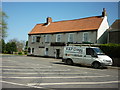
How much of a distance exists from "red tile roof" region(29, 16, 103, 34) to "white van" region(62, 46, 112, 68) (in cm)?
1098

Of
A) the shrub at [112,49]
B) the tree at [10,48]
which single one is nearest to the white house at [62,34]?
the shrub at [112,49]

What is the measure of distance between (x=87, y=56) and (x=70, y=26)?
57.2 ft

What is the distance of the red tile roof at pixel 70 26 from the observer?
29.9 m

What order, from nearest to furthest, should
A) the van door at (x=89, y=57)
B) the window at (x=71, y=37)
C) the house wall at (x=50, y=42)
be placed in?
the van door at (x=89, y=57) < the house wall at (x=50, y=42) < the window at (x=71, y=37)

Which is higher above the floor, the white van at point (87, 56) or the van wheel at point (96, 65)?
the white van at point (87, 56)

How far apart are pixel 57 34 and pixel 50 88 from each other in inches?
1078

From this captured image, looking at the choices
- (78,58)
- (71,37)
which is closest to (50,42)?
(71,37)

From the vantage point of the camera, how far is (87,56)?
17469 mm

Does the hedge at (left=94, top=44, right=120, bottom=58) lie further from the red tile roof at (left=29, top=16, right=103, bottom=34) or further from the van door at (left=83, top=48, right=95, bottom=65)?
the red tile roof at (left=29, top=16, right=103, bottom=34)

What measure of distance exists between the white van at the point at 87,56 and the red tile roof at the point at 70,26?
11.0 metres

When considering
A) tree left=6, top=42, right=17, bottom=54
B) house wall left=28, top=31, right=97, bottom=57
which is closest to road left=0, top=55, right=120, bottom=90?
house wall left=28, top=31, right=97, bottom=57

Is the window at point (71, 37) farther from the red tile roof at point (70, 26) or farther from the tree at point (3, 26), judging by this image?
the tree at point (3, 26)

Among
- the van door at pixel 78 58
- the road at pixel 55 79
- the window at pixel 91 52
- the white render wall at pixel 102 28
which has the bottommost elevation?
the road at pixel 55 79

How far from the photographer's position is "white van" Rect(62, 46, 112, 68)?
16.6 meters
